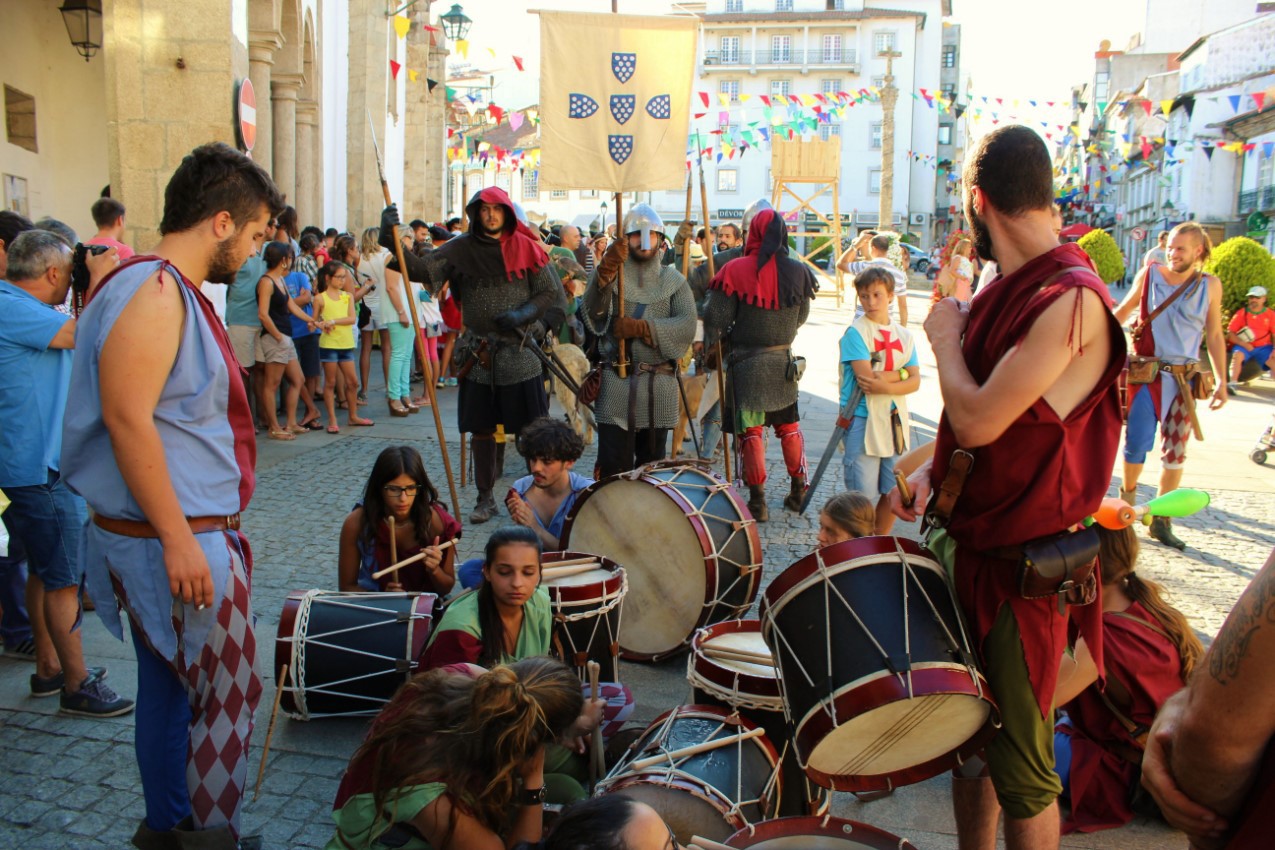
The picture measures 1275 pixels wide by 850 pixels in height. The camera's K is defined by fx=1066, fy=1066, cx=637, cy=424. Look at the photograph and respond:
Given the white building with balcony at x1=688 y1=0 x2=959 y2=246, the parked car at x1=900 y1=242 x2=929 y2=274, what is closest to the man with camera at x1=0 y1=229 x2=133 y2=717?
the parked car at x1=900 y1=242 x2=929 y2=274

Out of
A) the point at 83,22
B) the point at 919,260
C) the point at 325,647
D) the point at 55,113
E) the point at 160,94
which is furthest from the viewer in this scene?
the point at 919,260

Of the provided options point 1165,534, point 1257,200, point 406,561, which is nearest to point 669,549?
point 406,561

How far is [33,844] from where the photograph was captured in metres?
3.20

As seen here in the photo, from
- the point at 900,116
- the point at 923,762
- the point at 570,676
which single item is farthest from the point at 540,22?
the point at 900,116

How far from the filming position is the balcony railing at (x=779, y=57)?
68.8 meters

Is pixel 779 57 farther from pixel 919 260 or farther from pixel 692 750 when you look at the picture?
pixel 692 750

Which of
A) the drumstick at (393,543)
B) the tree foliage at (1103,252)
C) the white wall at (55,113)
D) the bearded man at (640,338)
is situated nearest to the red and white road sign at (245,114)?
the white wall at (55,113)

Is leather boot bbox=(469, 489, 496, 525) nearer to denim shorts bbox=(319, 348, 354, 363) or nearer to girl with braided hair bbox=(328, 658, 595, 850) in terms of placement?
denim shorts bbox=(319, 348, 354, 363)

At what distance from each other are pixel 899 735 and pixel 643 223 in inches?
182

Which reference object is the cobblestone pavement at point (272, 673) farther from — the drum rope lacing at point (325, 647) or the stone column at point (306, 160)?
the stone column at point (306, 160)

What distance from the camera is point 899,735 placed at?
8.23 feet

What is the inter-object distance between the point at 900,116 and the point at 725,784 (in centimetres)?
6927

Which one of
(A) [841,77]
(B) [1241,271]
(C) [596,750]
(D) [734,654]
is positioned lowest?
(C) [596,750]

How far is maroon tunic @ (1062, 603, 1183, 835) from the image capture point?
353 cm
